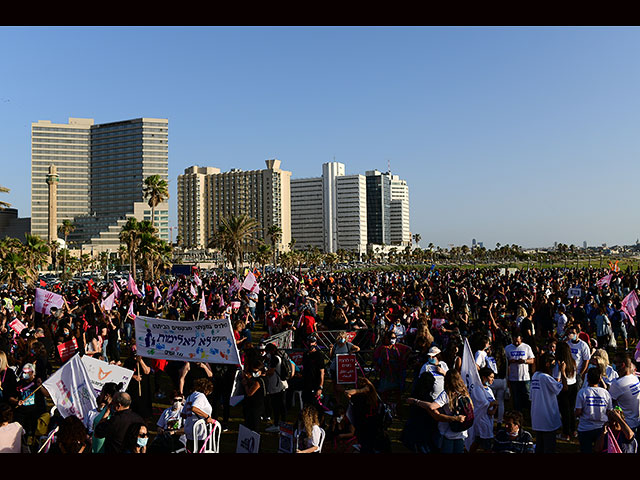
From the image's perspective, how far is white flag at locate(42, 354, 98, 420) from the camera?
21.7ft

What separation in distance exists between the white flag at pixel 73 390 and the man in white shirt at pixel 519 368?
6588 millimetres

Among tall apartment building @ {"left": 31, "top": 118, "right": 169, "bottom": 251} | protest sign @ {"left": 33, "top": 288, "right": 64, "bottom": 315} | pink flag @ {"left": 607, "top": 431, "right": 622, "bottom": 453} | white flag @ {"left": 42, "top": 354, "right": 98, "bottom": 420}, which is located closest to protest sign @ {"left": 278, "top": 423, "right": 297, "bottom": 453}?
white flag @ {"left": 42, "top": 354, "right": 98, "bottom": 420}

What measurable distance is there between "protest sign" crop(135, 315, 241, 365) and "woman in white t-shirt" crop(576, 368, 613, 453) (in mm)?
4401

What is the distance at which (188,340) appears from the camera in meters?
7.93

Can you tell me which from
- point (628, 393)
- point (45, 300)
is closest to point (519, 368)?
point (628, 393)

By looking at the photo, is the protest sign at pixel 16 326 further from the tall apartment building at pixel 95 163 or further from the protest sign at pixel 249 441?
the tall apartment building at pixel 95 163

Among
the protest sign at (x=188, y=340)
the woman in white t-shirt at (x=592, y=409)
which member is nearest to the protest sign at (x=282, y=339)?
the protest sign at (x=188, y=340)

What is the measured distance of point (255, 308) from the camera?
915 inches

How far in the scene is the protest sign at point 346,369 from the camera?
909 cm

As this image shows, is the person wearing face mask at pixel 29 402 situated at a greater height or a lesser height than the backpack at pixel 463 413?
lesser

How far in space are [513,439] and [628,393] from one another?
1.76m

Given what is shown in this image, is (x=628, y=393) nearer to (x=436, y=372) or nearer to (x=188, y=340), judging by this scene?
(x=436, y=372)

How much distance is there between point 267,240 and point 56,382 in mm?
190391

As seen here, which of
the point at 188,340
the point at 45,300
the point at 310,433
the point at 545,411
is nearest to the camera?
the point at 310,433
